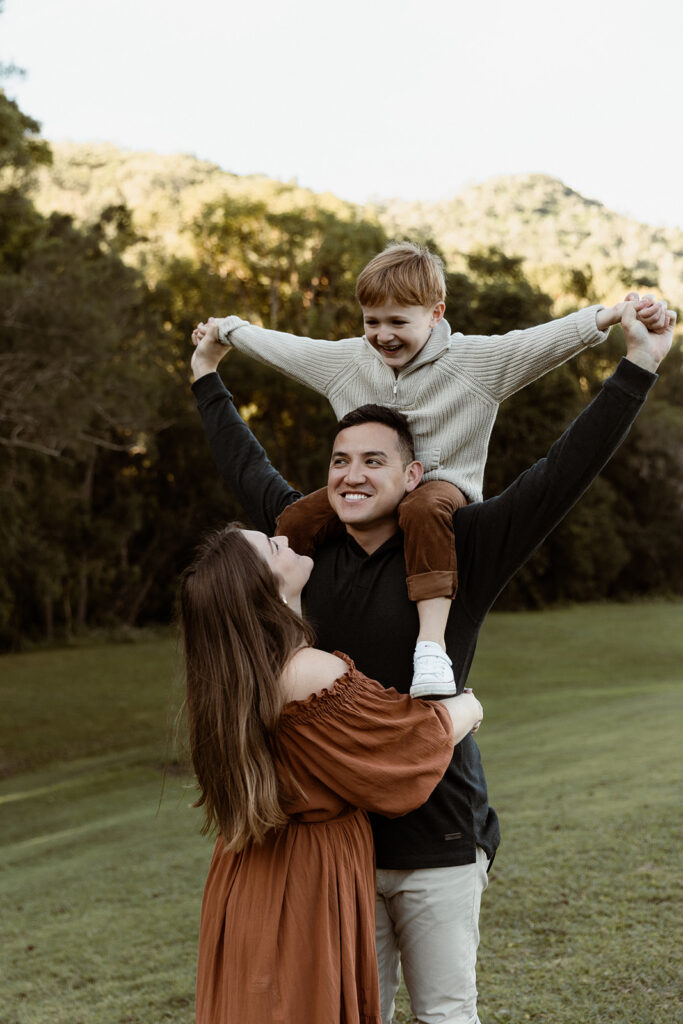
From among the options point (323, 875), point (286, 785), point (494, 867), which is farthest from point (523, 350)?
point (494, 867)

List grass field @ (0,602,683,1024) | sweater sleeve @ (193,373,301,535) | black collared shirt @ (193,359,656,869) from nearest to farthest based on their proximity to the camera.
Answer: black collared shirt @ (193,359,656,869), sweater sleeve @ (193,373,301,535), grass field @ (0,602,683,1024)

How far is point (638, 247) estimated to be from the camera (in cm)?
5391

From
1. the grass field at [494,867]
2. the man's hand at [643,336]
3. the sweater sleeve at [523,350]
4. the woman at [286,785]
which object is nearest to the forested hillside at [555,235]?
the grass field at [494,867]

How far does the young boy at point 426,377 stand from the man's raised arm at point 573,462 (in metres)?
0.06

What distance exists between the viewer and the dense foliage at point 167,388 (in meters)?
14.0

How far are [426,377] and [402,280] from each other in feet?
0.89

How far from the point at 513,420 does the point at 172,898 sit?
21.6 metres

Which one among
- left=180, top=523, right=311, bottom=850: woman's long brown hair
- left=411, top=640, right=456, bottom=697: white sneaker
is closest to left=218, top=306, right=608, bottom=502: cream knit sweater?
left=411, top=640, right=456, bottom=697: white sneaker

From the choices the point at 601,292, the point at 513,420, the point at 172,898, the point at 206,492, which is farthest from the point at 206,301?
the point at 172,898

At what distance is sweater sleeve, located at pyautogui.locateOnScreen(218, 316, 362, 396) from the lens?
2.78 metres

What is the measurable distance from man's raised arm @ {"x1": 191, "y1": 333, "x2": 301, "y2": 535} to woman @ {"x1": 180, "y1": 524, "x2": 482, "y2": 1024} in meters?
0.59

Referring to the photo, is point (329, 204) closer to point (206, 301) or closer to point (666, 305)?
point (206, 301)

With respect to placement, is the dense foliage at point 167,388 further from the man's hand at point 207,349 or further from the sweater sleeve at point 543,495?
the sweater sleeve at point 543,495

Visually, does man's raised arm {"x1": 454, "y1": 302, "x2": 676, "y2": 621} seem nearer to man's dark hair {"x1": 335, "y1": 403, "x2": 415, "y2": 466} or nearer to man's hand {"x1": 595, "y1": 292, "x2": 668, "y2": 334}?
man's hand {"x1": 595, "y1": 292, "x2": 668, "y2": 334}
